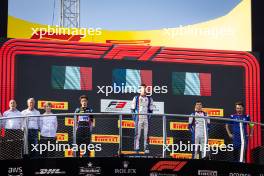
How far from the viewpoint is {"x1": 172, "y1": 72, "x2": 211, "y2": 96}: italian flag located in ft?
97.1

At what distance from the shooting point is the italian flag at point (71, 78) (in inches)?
1130

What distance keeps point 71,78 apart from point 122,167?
6.04 metres

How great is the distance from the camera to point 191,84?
1174 inches

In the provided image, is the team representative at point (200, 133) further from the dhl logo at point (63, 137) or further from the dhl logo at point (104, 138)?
the dhl logo at point (63, 137)

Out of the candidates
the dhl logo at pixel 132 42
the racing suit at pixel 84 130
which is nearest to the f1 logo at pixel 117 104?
the dhl logo at pixel 132 42

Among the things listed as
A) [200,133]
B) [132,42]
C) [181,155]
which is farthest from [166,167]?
[132,42]

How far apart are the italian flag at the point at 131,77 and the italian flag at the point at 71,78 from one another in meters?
0.95

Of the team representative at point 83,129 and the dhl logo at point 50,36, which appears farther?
the dhl logo at point 50,36

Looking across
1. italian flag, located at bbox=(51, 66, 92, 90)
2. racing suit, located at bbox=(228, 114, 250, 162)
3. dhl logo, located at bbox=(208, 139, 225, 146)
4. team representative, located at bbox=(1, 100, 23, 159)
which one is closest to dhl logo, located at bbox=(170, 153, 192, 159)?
dhl logo, located at bbox=(208, 139, 225, 146)

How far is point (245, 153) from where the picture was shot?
24.3 metres

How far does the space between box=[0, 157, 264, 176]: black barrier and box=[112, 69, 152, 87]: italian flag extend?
19.1 ft

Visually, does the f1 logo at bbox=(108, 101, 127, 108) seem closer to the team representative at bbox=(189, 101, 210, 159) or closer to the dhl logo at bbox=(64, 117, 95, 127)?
the team representative at bbox=(189, 101, 210, 159)

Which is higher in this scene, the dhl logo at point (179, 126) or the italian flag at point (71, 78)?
the italian flag at point (71, 78)

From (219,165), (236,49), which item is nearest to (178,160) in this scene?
(219,165)
